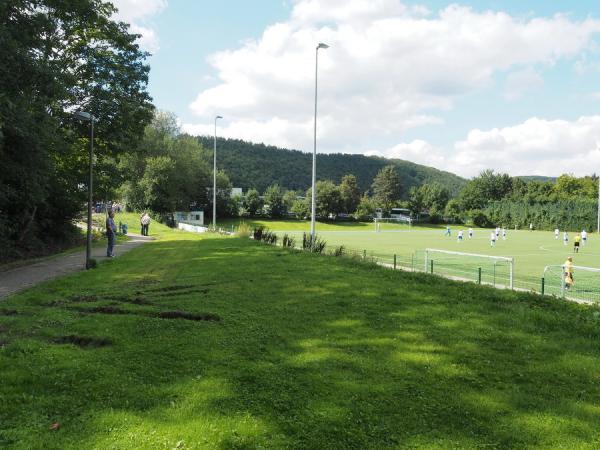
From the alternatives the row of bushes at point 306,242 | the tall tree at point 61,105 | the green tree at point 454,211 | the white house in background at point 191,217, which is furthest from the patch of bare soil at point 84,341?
the green tree at point 454,211

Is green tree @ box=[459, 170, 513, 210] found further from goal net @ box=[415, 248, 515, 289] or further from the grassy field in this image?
the grassy field

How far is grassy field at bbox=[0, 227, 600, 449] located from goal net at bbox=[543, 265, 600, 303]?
4.35 meters

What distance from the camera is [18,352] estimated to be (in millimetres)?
6184

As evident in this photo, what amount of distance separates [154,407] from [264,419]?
3.68ft

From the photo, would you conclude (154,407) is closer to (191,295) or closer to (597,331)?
(191,295)

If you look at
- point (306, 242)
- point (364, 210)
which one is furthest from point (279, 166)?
point (306, 242)

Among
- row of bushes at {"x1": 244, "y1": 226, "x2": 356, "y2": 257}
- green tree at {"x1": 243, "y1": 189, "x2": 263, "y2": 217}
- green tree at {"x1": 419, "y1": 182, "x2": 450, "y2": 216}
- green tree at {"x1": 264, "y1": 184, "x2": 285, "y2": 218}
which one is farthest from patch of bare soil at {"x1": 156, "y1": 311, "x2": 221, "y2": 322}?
green tree at {"x1": 419, "y1": 182, "x2": 450, "y2": 216}

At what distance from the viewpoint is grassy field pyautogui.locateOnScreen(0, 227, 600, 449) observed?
437 cm

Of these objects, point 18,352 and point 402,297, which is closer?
point 18,352

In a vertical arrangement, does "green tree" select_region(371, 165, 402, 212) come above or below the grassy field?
above

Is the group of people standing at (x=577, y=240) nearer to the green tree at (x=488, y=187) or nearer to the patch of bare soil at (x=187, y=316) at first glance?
the patch of bare soil at (x=187, y=316)

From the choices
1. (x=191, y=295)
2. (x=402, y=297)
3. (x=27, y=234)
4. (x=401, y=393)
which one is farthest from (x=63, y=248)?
(x=401, y=393)

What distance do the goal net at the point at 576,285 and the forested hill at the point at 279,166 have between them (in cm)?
11210

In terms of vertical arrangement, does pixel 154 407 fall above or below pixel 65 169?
below
